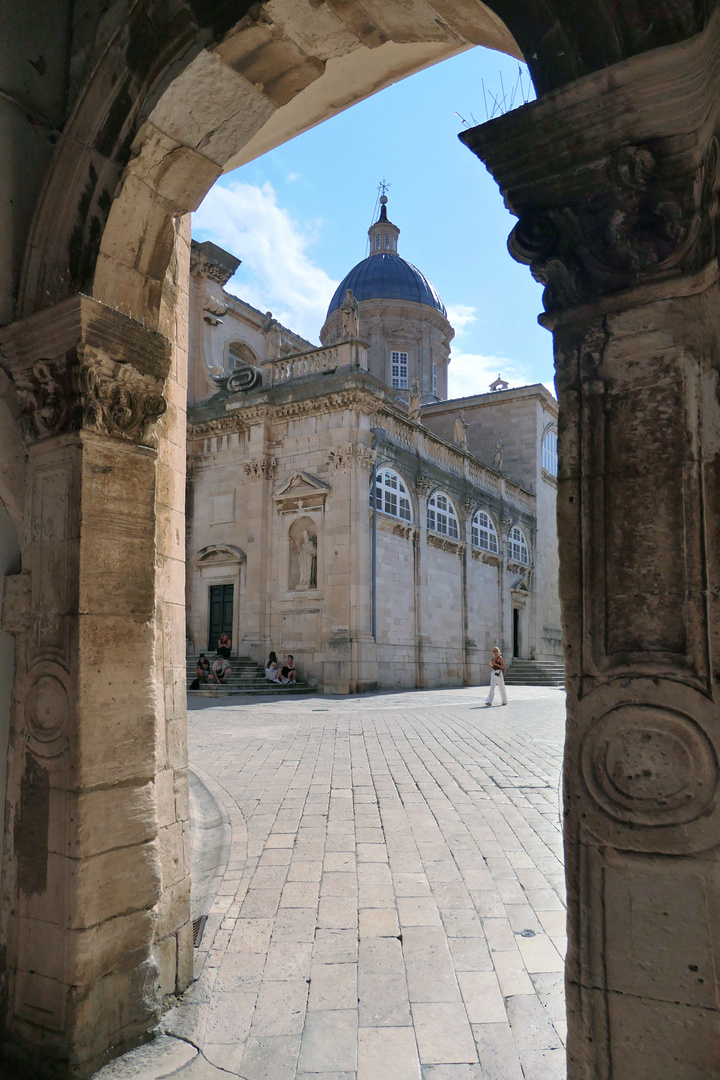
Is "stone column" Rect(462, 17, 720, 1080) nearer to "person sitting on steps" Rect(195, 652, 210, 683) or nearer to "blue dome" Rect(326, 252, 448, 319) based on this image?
"person sitting on steps" Rect(195, 652, 210, 683)

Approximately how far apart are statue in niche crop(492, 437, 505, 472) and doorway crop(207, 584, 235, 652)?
45.7ft

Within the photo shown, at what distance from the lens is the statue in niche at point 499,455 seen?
30938 millimetres

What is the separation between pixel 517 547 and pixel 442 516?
746cm

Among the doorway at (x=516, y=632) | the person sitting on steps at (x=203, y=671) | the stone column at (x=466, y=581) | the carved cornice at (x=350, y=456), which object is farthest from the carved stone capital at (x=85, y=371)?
the doorway at (x=516, y=632)

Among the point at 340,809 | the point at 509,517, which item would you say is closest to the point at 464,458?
the point at 509,517

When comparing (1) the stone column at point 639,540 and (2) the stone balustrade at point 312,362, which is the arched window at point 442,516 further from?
(1) the stone column at point 639,540

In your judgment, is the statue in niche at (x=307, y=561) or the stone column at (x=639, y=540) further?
the statue in niche at (x=307, y=561)

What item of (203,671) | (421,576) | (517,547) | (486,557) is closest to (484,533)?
(486,557)

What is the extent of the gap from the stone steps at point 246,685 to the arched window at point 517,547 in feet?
44.5

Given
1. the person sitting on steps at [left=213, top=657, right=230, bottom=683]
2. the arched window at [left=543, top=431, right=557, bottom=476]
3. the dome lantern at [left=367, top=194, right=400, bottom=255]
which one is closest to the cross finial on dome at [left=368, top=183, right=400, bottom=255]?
the dome lantern at [left=367, top=194, right=400, bottom=255]

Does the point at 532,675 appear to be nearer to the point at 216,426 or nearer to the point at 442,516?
the point at 442,516

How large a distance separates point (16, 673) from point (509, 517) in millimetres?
27894

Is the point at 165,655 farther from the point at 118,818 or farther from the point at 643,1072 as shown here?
the point at 643,1072

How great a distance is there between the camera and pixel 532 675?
27.2 meters
